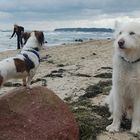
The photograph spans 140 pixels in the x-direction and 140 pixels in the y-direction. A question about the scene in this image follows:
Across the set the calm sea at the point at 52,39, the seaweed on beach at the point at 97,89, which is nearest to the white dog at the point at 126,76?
the seaweed on beach at the point at 97,89

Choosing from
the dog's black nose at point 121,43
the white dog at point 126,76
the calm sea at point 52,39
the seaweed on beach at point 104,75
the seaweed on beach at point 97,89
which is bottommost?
the calm sea at point 52,39

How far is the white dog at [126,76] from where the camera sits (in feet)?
20.5

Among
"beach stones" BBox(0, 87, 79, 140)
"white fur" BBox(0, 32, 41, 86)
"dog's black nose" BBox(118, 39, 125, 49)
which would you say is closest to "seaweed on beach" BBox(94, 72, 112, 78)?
"white fur" BBox(0, 32, 41, 86)

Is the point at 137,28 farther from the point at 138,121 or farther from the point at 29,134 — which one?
the point at 29,134

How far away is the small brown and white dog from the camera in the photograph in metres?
6.68

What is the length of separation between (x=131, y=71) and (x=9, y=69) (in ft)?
6.32

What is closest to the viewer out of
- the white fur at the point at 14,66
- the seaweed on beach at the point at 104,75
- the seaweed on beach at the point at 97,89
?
the white fur at the point at 14,66

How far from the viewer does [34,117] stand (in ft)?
20.4

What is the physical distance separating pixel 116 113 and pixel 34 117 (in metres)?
1.61

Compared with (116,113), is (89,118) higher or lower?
lower

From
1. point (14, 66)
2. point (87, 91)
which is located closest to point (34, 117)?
point (14, 66)

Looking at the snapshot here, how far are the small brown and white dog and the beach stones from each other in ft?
1.03

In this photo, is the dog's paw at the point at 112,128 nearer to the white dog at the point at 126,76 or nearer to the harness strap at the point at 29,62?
the white dog at the point at 126,76

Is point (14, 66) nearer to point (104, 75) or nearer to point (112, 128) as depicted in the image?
point (112, 128)
